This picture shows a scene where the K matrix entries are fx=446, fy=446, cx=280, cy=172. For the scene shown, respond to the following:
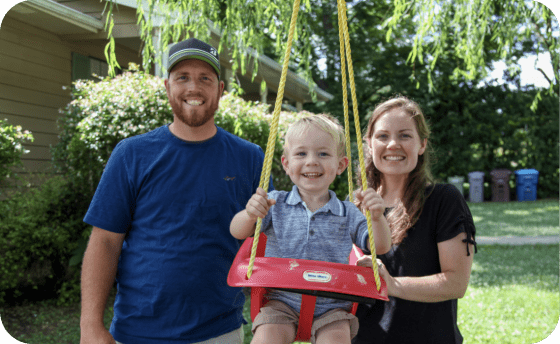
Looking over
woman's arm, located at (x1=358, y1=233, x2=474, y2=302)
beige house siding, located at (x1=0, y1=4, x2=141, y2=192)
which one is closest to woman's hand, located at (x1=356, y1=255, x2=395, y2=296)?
woman's arm, located at (x1=358, y1=233, x2=474, y2=302)

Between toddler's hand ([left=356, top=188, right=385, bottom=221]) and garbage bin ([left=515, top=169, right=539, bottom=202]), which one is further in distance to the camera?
garbage bin ([left=515, top=169, right=539, bottom=202])

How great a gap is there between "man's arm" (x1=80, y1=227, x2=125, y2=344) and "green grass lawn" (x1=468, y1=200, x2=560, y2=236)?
9.93 m

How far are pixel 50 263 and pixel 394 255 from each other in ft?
16.4

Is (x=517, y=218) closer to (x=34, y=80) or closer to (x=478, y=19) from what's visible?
(x=478, y=19)

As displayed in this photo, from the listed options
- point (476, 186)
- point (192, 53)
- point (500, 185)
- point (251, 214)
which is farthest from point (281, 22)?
point (500, 185)

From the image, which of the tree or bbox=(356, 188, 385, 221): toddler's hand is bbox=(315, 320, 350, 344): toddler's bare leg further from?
the tree

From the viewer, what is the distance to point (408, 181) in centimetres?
212

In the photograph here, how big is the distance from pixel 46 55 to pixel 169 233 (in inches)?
274

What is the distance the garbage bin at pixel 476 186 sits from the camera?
16.8 m

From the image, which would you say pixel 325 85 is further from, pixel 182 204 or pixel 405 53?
pixel 182 204

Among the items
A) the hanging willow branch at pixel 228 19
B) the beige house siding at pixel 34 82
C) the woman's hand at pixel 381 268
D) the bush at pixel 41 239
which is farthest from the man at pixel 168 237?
the beige house siding at pixel 34 82

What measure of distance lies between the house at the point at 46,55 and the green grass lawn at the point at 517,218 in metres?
7.46

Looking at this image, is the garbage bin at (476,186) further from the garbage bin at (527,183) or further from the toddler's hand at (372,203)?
the toddler's hand at (372,203)

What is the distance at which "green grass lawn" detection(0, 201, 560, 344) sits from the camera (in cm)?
481
